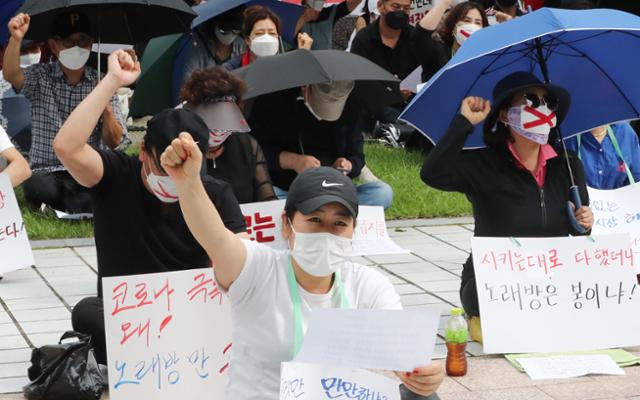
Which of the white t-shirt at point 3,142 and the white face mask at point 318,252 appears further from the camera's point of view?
the white t-shirt at point 3,142

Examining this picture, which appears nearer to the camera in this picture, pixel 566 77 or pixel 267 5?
pixel 566 77

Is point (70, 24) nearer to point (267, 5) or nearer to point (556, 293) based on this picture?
point (267, 5)

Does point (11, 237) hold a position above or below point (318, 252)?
below

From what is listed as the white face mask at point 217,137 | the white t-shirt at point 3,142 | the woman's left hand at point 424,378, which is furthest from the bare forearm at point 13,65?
the woman's left hand at point 424,378

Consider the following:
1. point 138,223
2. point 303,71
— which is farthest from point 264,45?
point 138,223

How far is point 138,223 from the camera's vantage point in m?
5.47

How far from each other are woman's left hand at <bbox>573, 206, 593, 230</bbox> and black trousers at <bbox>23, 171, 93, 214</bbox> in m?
4.29

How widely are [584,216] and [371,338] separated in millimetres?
3229

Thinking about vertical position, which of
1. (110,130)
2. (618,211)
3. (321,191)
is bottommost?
(618,211)

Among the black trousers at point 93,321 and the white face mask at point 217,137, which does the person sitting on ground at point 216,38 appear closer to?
the white face mask at point 217,137

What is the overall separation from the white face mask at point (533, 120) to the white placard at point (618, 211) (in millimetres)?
866

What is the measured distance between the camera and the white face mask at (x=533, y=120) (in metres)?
6.56

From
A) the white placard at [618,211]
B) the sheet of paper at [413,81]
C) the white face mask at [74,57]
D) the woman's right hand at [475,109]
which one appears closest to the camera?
the woman's right hand at [475,109]

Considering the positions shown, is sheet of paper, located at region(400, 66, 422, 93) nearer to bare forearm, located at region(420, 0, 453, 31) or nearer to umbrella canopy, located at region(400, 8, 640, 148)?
bare forearm, located at region(420, 0, 453, 31)
